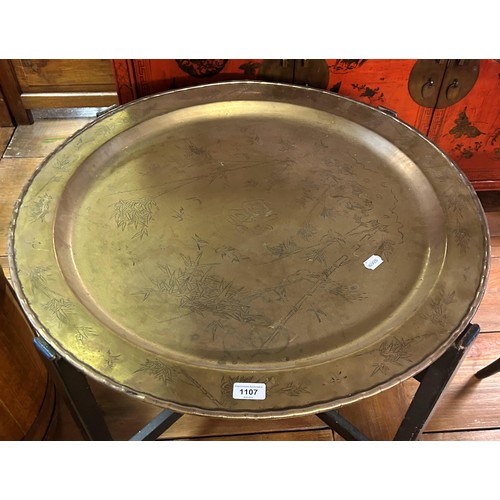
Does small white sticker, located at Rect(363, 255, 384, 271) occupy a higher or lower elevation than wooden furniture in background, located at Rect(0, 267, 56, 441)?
higher

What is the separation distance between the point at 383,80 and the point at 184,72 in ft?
1.59

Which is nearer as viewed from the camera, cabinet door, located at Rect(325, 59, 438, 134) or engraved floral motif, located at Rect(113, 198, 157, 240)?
engraved floral motif, located at Rect(113, 198, 157, 240)

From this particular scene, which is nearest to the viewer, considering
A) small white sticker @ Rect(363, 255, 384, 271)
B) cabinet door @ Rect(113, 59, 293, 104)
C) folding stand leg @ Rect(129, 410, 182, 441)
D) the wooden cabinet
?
small white sticker @ Rect(363, 255, 384, 271)

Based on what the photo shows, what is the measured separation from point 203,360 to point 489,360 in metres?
0.94

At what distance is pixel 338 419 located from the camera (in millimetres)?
1206

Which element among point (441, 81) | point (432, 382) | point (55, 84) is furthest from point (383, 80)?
point (55, 84)

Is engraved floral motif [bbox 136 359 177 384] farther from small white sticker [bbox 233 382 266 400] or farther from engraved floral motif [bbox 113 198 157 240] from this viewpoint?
engraved floral motif [bbox 113 198 157 240]

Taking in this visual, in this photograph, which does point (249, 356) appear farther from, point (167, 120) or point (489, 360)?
point (489, 360)

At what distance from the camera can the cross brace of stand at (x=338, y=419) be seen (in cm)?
90

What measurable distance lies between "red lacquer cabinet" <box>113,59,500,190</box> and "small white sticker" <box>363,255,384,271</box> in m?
0.53

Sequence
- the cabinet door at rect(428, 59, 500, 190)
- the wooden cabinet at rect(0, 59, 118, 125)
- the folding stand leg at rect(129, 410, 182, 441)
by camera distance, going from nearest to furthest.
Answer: the folding stand leg at rect(129, 410, 182, 441)
the cabinet door at rect(428, 59, 500, 190)
the wooden cabinet at rect(0, 59, 118, 125)

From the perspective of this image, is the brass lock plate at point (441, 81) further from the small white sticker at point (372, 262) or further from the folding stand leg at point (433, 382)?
the folding stand leg at point (433, 382)

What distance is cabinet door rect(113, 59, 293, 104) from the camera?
1.30m

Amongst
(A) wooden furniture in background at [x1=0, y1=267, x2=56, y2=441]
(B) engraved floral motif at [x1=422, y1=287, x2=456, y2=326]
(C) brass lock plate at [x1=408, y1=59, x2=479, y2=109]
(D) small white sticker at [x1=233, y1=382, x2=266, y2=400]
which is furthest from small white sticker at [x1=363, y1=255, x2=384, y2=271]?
(A) wooden furniture in background at [x1=0, y1=267, x2=56, y2=441]
